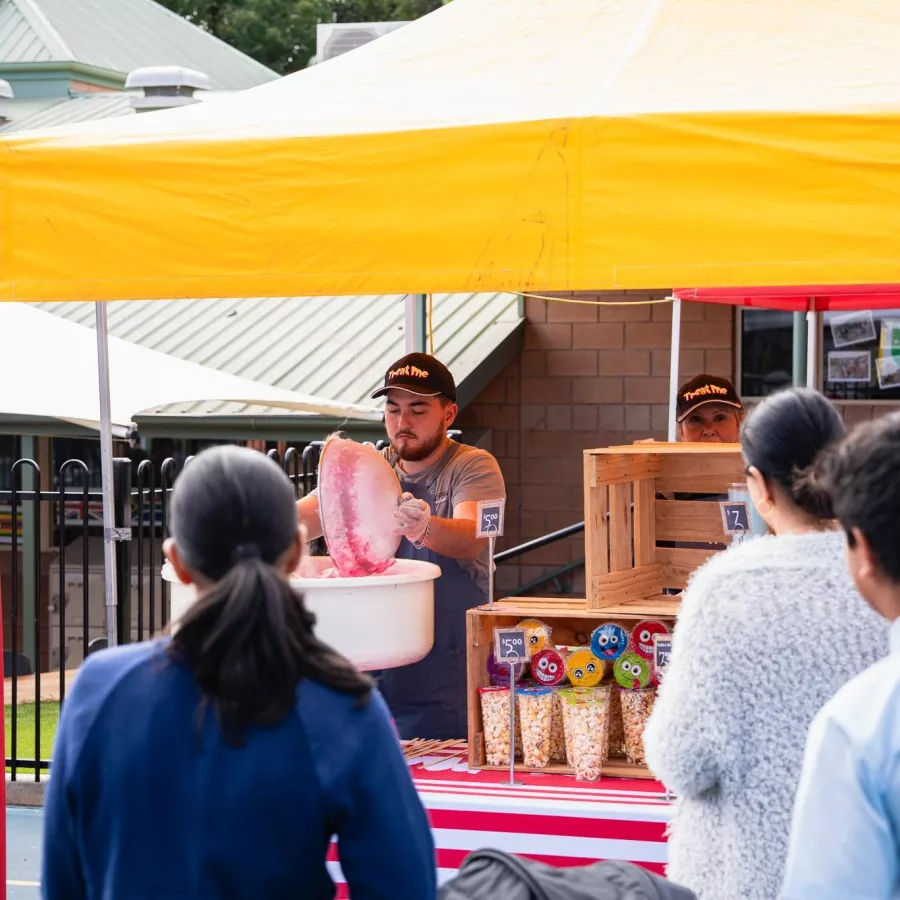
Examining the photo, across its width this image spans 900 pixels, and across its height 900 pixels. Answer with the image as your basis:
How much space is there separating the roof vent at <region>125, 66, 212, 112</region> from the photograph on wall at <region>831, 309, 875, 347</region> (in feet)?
23.1

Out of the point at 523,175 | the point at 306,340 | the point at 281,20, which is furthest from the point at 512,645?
the point at 281,20

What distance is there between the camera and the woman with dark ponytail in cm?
167

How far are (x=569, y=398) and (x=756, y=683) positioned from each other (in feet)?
27.3

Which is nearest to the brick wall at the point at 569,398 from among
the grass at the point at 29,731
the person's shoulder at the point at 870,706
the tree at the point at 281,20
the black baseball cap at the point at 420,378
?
the grass at the point at 29,731

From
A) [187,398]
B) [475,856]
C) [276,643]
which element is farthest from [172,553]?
[187,398]

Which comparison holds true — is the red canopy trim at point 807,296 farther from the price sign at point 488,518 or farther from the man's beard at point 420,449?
the price sign at point 488,518

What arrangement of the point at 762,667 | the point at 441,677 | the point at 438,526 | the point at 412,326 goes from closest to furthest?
the point at 762,667 → the point at 438,526 → the point at 441,677 → the point at 412,326

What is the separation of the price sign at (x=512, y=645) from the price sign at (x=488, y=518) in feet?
0.86

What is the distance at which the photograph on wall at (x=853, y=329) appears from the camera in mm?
9789

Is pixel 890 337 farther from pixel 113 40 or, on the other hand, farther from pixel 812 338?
pixel 113 40

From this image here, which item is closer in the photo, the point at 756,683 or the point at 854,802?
the point at 854,802

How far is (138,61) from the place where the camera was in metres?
17.9

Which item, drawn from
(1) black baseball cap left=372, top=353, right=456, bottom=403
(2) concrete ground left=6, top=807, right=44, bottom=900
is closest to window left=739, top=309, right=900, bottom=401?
(1) black baseball cap left=372, top=353, right=456, bottom=403

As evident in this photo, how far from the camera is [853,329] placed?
32.3 ft
